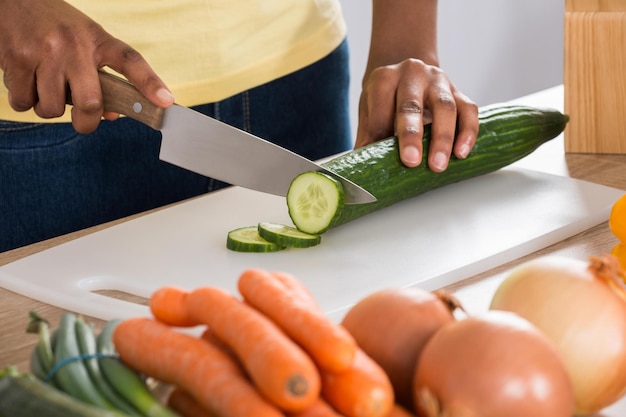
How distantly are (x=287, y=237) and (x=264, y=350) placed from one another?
0.74 m

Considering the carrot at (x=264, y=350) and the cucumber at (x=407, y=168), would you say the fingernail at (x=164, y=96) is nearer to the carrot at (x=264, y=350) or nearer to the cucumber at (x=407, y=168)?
the cucumber at (x=407, y=168)

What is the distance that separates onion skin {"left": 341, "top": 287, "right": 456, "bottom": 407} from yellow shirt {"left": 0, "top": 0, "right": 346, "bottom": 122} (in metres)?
1.20

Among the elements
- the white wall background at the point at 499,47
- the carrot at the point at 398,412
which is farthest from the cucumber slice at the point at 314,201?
the white wall background at the point at 499,47

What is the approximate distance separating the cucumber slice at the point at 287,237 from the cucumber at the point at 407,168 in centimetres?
2

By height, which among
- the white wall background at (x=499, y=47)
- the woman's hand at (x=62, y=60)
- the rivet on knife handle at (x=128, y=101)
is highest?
the woman's hand at (x=62, y=60)

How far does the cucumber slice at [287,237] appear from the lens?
4.79 feet

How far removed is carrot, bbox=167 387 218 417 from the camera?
0.78 meters

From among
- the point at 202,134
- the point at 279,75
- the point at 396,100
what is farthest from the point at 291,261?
the point at 279,75

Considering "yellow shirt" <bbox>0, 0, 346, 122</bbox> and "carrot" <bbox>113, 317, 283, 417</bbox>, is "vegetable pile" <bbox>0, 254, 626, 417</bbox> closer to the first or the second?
"carrot" <bbox>113, 317, 283, 417</bbox>

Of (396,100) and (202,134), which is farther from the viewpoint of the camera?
(396,100)

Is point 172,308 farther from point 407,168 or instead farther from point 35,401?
point 407,168

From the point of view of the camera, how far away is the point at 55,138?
1857 mm

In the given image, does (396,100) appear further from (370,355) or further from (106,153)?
(370,355)

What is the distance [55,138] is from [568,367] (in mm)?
1304
